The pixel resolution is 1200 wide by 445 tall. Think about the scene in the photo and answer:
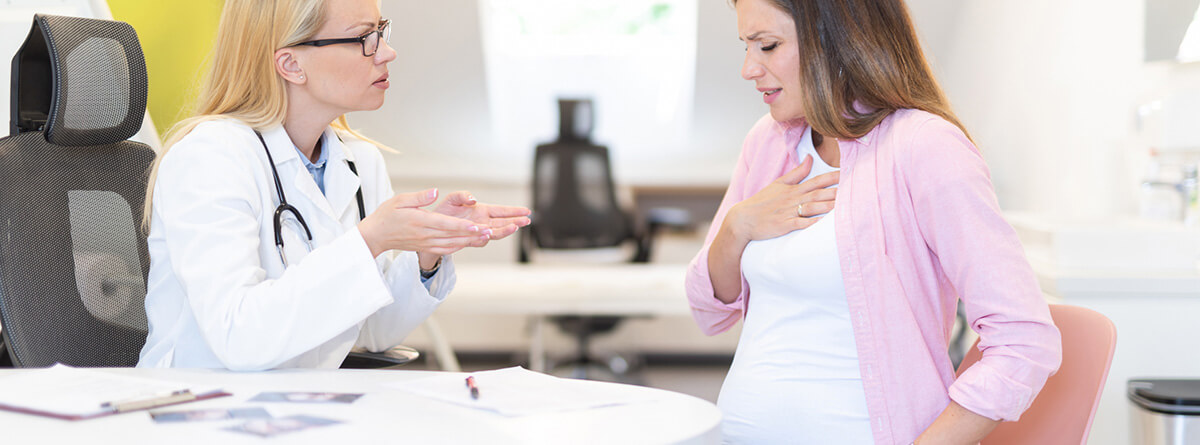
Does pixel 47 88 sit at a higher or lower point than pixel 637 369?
higher

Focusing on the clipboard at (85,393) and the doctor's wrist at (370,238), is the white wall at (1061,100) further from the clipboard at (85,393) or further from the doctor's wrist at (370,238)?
the clipboard at (85,393)

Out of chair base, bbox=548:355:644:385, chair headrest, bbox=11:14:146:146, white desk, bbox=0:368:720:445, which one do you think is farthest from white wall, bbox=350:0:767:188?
white desk, bbox=0:368:720:445

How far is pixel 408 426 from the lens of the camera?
3.25 feet

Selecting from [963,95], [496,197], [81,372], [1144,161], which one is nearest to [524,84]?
[496,197]

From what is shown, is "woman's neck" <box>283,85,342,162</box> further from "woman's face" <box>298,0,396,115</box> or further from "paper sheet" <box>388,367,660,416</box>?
"paper sheet" <box>388,367,660,416</box>

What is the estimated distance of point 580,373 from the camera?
4500 mm

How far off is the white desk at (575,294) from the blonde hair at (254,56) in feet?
7.50

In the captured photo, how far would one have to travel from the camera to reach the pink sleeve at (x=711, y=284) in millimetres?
1619

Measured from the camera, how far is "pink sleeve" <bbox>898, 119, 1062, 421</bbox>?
1.19m

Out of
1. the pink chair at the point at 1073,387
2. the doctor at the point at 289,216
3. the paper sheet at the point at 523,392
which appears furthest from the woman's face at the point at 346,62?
the pink chair at the point at 1073,387

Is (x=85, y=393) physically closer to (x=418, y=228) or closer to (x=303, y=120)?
(x=418, y=228)

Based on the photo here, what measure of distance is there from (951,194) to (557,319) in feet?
11.2

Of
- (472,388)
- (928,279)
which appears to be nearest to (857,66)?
(928,279)

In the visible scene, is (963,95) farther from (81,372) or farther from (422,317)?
(81,372)
